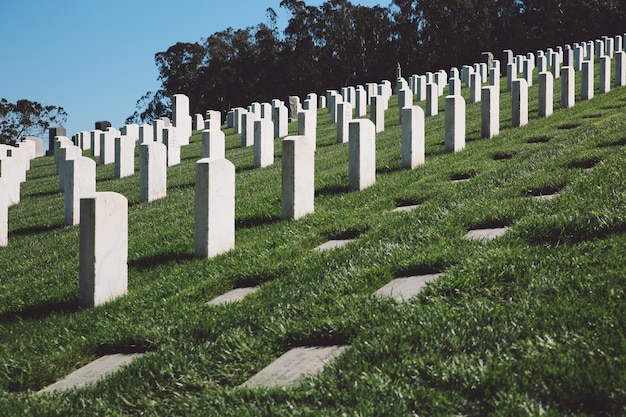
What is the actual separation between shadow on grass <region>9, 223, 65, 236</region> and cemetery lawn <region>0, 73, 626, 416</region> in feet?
5.95

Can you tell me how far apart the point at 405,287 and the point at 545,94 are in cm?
1203

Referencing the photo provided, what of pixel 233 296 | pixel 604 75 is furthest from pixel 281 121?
pixel 233 296

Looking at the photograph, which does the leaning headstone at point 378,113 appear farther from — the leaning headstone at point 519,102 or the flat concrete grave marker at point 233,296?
the flat concrete grave marker at point 233,296

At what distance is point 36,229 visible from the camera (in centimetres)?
1266

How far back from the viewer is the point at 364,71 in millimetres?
62969

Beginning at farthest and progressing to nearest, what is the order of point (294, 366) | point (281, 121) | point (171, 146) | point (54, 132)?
point (54, 132), point (281, 121), point (171, 146), point (294, 366)

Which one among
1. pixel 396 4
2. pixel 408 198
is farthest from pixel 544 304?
pixel 396 4

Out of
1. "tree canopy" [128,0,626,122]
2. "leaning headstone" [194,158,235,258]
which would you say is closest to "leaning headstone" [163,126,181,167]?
"leaning headstone" [194,158,235,258]

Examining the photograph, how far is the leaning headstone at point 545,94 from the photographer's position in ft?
54.5

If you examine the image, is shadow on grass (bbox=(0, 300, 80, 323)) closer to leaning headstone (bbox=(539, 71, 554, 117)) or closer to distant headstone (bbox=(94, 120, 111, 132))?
leaning headstone (bbox=(539, 71, 554, 117))

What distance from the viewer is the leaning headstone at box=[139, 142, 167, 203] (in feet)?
44.2

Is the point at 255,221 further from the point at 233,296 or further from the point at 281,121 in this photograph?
the point at 281,121

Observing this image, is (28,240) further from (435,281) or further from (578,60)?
(578,60)

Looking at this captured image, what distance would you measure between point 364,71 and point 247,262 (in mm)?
56799
